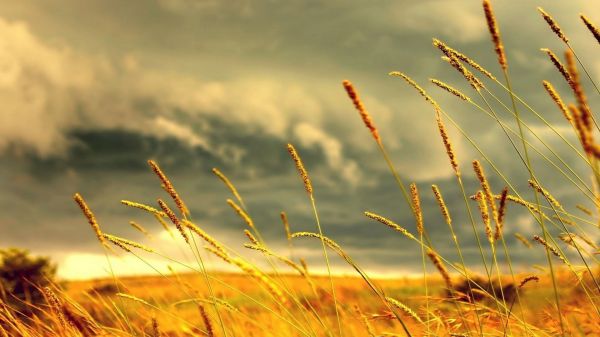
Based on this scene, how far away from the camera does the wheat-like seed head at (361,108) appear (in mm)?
1237

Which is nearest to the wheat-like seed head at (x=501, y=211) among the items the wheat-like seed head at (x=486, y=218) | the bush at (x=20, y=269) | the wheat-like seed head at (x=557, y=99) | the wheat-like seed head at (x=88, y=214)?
the wheat-like seed head at (x=486, y=218)

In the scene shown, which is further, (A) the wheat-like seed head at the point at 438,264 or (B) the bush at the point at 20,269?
(B) the bush at the point at 20,269

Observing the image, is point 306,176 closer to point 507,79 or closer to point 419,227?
point 419,227

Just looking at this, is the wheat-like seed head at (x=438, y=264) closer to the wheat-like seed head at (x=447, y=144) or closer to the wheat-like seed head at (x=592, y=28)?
the wheat-like seed head at (x=447, y=144)

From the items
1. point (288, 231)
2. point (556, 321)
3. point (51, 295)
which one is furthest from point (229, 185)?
point (556, 321)

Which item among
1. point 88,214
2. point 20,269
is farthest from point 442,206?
point 20,269

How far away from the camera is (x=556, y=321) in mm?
2605

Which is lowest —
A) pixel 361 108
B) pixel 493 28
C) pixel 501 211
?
pixel 501 211

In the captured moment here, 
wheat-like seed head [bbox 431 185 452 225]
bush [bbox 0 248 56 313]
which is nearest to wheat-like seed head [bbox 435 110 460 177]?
wheat-like seed head [bbox 431 185 452 225]

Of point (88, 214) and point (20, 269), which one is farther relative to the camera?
point (20, 269)

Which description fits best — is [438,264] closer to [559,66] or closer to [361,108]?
[361,108]

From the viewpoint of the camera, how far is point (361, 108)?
125cm

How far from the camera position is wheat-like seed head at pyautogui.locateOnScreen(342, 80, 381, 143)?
4.06 feet

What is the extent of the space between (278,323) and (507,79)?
93.3 inches
